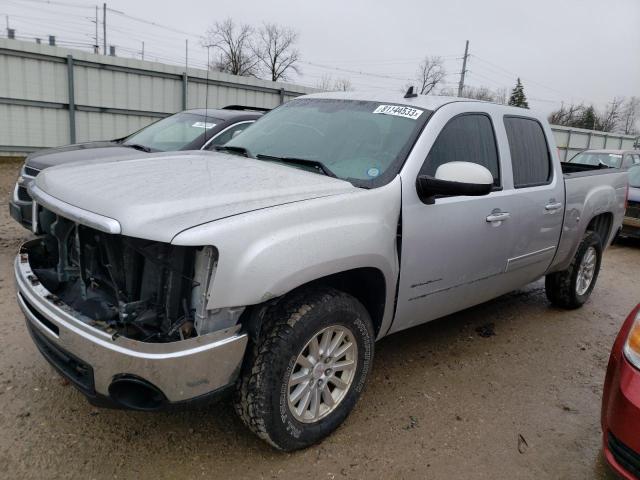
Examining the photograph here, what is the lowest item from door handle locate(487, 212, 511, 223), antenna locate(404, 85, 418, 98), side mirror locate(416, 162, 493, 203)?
door handle locate(487, 212, 511, 223)

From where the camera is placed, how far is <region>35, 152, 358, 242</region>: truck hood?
207cm

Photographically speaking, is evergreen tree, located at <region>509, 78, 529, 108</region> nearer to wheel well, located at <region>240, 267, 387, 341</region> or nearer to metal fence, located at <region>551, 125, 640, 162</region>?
metal fence, located at <region>551, 125, 640, 162</region>

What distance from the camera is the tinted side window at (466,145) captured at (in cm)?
312

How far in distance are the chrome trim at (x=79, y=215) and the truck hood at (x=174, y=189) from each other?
0.02 m

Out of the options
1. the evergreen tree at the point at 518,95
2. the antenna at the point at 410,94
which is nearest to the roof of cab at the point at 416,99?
the antenna at the point at 410,94

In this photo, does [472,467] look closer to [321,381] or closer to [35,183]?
[321,381]

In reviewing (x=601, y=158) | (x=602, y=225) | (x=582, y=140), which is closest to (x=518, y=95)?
(x=582, y=140)

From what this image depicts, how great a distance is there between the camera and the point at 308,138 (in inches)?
131

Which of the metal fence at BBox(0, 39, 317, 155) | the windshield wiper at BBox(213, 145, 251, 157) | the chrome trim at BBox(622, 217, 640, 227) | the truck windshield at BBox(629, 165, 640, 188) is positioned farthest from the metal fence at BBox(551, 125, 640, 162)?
the windshield wiper at BBox(213, 145, 251, 157)

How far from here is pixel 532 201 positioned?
383cm

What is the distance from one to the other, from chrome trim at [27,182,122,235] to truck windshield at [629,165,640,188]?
9.42 meters

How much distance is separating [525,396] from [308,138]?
7.37ft

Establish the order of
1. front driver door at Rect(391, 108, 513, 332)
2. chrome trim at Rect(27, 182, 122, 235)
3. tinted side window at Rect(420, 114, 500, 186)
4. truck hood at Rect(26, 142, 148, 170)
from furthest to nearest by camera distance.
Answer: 1. truck hood at Rect(26, 142, 148, 170)
2. tinted side window at Rect(420, 114, 500, 186)
3. front driver door at Rect(391, 108, 513, 332)
4. chrome trim at Rect(27, 182, 122, 235)

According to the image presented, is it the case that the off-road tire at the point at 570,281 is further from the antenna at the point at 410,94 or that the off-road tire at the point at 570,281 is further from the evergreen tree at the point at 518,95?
the evergreen tree at the point at 518,95
